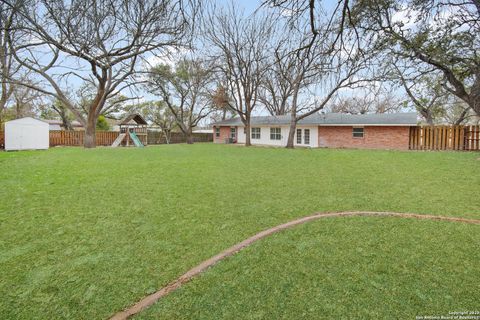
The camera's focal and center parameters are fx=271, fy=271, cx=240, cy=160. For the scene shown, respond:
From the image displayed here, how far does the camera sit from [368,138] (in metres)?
19.8

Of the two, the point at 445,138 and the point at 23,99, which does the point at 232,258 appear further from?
the point at 23,99

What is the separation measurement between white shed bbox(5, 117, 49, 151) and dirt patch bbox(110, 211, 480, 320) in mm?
19343

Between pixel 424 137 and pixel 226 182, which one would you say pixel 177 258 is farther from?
pixel 424 137

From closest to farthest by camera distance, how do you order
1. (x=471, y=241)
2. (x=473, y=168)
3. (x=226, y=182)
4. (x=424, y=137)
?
(x=471, y=241)
(x=226, y=182)
(x=473, y=168)
(x=424, y=137)

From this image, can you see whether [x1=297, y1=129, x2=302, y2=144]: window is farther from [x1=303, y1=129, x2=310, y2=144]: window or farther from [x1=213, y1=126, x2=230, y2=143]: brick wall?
[x1=213, y1=126, x2=230, y2=143]: brick wall

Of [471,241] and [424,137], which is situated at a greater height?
[424,137]

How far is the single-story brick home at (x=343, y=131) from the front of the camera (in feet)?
61.1

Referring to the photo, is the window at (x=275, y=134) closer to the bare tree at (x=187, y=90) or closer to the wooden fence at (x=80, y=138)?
the bare tree at (x=187, y=90)

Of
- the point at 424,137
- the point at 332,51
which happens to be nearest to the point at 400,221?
the point at 332,51

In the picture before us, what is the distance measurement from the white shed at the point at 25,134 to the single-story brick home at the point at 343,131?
16699 mm

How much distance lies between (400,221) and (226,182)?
12.7ft

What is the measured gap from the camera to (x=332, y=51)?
3.58 meters

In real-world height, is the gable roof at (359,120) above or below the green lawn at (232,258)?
above

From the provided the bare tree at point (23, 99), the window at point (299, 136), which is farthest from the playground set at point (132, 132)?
the window at point (299, 136)
